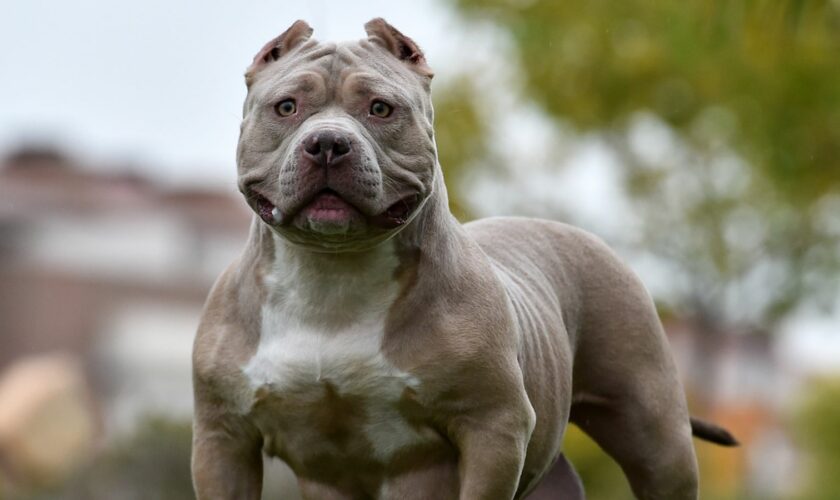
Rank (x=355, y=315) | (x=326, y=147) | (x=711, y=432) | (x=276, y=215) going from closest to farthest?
(x=326, y=147) < (x=276, y=215) < (x=355, y=315) < (x=711, y=432)

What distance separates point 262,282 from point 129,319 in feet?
89.3

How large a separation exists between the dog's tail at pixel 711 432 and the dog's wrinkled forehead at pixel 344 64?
6.66 ft

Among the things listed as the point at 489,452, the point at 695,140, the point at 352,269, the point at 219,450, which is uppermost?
the point at 352,269

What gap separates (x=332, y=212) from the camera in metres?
4.34

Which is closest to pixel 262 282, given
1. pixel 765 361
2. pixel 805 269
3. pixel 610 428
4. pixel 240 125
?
pixel 240 125

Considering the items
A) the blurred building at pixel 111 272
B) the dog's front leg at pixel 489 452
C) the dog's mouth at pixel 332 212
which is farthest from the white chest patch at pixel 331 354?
the blurred building at pixel 111 272

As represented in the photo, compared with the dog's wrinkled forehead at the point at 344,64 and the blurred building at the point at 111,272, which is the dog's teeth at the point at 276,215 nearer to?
the dog's wrinkled forehead at the point at 344,64

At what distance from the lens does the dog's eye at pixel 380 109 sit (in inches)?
176

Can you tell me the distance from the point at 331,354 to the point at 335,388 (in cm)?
9

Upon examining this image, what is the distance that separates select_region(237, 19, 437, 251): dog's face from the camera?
4.31 meters

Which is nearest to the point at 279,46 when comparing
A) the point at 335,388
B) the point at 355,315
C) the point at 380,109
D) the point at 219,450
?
the point at 380,109

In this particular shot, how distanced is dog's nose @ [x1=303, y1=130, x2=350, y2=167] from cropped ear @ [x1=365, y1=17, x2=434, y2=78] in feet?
1.77

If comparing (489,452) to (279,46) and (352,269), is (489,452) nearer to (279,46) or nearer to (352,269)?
(352,269)

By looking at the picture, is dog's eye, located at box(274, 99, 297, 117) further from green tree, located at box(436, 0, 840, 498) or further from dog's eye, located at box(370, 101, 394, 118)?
green tree, located at box(436, 0, 840, 498)
